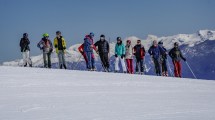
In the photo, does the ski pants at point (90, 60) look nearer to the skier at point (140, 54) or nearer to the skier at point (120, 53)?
the skier at point (120, 53)

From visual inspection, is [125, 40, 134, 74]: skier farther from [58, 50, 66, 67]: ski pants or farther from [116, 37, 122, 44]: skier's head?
[58, 50, 66, 67]: ski pants

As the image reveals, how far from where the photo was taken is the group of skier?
20.2 m

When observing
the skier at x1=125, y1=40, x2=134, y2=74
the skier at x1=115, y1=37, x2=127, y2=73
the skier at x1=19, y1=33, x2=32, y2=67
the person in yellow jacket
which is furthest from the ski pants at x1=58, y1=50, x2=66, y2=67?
the skier at x1=125, y1=40, x2=134, y2=74

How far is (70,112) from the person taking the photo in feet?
26.3

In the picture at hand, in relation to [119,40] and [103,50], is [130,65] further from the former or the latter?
[103,50]

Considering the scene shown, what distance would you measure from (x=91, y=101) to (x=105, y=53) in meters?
11.4

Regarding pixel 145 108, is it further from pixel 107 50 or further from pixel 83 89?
pixel 107 50

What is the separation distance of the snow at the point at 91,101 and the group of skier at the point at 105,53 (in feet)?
21.4

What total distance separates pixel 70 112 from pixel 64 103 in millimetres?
1046

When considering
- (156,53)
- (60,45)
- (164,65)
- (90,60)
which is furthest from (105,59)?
(164,65)

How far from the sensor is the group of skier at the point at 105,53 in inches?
796

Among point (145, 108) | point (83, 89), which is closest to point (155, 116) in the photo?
point (145, 108)

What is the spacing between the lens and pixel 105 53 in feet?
68.2

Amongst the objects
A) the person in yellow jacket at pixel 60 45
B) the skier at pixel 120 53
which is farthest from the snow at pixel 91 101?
the skier at pixel 120 53
